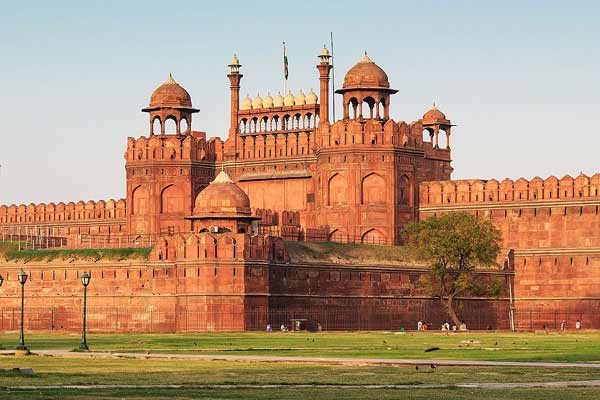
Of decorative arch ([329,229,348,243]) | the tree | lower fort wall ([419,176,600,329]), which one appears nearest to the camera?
the tree

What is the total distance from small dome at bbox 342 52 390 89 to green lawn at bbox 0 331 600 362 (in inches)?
1138

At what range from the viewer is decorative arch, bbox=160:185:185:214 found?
108438 mm

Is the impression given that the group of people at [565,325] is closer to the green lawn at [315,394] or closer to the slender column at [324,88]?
the slender column at [324,88]

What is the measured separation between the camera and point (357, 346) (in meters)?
61.2

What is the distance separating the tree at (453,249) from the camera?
94.8 meters

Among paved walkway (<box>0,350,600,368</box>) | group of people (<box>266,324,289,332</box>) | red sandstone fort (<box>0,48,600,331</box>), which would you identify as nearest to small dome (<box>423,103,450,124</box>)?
red sandstone fort (<box>0,48,600,331</box>)

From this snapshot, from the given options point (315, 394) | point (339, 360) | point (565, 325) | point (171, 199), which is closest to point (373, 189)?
point (171, 199)

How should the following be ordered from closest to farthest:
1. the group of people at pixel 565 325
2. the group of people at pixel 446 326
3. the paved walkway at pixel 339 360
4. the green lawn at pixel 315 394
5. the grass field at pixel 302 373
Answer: the green lawn at pixel 315 394, the grass field at pixel 302 373, the paved walkway at pixel 339 360, the group of people at pixel 446 326, the group of people at pixel 565 325

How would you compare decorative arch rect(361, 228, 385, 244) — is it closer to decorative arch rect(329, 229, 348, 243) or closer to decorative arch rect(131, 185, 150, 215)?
decorative arch rect(329, 229, 348, 243)

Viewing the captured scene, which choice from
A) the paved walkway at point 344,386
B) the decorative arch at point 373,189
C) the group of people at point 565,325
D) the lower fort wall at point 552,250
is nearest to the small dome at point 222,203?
the decorative arch at point 373,189

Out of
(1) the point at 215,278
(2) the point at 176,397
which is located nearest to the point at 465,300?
(1) the point at 215,278

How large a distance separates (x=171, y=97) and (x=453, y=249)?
2381 centimetres

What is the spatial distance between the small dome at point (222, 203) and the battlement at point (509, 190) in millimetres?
18292

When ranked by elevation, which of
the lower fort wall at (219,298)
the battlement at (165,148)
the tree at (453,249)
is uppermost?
the battlement at (165,148)
